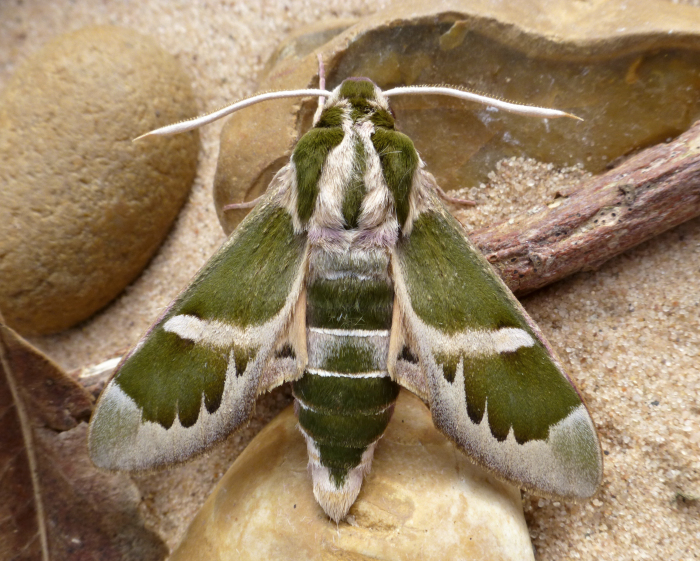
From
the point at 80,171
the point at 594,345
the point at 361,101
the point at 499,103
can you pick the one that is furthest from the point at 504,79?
the point at 80,171


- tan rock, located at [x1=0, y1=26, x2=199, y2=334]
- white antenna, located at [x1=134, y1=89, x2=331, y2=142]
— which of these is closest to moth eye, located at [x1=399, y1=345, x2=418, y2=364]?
white antenna, located at [x1=134, y1=89, x2=331, y2=142]

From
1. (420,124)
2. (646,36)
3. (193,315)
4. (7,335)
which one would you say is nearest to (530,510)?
(193,315)

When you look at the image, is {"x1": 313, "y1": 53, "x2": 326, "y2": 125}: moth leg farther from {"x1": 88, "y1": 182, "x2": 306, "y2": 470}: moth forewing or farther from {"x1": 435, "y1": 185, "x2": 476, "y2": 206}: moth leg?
{"x1": 435, "y1": 185, "x2": 476, "y2": 206}: moth leg

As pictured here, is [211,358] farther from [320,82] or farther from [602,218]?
[602,218]

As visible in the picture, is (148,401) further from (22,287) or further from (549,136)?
(549,136)

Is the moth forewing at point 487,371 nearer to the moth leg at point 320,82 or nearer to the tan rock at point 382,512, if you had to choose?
the tan rock at point 382,512

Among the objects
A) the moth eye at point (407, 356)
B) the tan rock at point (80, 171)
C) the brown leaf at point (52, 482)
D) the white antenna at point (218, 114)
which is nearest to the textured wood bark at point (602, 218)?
the moth eye at point (407, 356)
